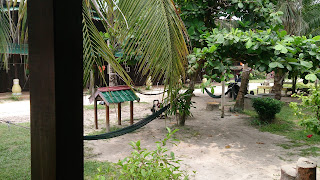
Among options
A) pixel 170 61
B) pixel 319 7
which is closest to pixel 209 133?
pixel 170 61

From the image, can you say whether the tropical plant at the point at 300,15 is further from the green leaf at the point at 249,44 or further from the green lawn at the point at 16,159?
the green lawn at the point at 16,159

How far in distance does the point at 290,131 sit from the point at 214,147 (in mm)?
2446

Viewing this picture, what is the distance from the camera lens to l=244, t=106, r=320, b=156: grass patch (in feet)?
17.5

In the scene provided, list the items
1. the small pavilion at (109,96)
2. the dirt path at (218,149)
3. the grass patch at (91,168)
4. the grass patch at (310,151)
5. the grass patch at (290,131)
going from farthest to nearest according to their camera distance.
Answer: the small pavilion at (109,96) < the grass patch at (290,131) < the grass patch at (310,151) < the dirt path at (218,149) < the grass patch at (91,168)

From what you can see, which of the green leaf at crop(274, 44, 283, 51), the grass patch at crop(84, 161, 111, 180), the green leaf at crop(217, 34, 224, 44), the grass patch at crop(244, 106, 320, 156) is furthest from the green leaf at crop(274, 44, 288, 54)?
the grass patch at crop(84, 161, 111, 180)

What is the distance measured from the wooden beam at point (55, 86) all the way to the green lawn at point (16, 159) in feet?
10.5

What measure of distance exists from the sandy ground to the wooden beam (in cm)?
233

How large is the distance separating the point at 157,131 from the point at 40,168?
5974mm

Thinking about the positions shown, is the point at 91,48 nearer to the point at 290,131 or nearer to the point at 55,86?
the point at 55,86

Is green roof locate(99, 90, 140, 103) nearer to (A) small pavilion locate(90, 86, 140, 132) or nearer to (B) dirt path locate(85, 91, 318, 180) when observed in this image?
(A) small pavilion locate(90, 86, 140, 132)

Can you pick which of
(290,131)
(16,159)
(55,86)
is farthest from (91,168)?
(290,131)

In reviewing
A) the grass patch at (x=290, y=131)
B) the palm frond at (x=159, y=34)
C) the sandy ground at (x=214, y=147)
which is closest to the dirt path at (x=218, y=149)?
the sandy ground at (x=214, y=147)

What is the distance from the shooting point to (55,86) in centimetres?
54

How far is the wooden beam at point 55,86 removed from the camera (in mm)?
543
